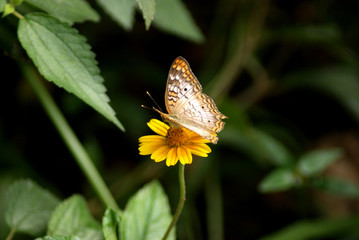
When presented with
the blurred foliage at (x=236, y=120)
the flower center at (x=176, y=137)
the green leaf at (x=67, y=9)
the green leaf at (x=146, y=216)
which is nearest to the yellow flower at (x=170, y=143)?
the flower center at (x=176, y=137)

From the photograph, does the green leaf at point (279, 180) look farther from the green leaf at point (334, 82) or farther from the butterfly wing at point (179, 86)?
the green leaf at point (334, 82)

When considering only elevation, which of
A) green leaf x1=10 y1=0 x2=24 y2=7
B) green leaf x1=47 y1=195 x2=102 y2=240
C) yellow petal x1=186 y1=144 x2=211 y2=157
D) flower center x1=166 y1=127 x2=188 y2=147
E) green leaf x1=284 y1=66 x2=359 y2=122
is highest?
green leaf x1=284 y1=66 x2=359 y2=122

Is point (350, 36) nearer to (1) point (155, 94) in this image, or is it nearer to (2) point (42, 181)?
(1) point (155, 94)

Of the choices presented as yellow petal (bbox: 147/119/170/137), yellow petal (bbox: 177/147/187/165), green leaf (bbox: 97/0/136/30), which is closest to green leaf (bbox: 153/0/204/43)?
green leaf (bbox: 97/0/136/30)

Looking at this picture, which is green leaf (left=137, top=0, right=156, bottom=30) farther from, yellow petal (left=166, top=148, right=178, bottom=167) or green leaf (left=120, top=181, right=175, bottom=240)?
green leaf (left=120, top=181, right=175, bottom=240)

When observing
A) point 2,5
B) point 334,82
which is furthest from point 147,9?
point 334,82
